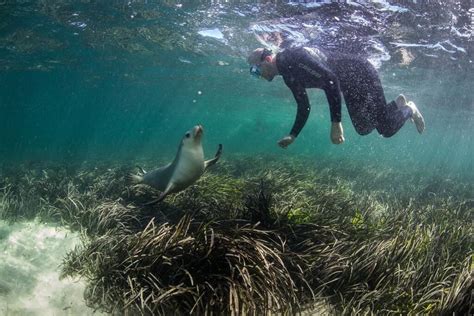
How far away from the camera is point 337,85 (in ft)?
22.1

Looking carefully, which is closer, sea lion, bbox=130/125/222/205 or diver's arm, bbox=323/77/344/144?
sea lion, bbox=130/125/222/205

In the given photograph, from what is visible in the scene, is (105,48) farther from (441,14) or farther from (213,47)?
(441,14)

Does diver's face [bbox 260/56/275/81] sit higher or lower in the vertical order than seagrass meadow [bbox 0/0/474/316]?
higher

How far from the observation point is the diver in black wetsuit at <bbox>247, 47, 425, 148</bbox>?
679 cm

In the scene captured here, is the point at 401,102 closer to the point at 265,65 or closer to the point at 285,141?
the point at 265,65

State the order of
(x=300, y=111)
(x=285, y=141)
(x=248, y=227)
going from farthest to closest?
(x=300, y=111) → (x=285, y=141) → (x=248, y=227)

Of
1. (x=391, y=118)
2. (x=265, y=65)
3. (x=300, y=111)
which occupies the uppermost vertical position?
(x=265, y=65)

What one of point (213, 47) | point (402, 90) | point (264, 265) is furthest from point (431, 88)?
point (264, 265)

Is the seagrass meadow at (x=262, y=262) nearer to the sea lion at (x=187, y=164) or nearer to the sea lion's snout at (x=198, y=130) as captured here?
the sea lion at (x=187, y=164)

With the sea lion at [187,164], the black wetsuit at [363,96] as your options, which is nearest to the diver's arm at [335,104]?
the black wetsuit at [363,96]

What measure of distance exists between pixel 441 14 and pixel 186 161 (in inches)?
481

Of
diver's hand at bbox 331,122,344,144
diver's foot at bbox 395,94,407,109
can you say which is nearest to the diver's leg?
diver's foot at bbox 395,94,407,109

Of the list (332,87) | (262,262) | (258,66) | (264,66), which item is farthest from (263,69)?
(262,262)

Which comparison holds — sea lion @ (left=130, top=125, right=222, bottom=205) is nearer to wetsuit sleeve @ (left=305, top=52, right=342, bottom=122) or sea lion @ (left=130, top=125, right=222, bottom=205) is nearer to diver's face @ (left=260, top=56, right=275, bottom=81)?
wetsuit sleeve @ (left=305, top=52, right=342, bottom=122)
